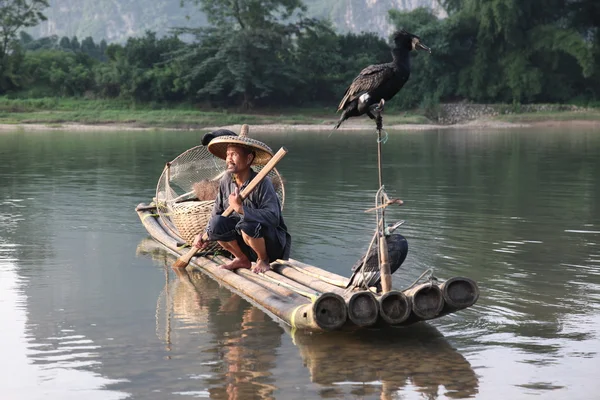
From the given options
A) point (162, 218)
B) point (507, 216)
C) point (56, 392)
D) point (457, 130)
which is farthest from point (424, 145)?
point (56, 392)

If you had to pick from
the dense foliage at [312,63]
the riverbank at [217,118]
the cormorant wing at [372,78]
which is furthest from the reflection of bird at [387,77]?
Answer: the dense foliage at [312,63]

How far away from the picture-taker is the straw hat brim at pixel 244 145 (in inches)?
251

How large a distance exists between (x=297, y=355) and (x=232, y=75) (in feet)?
102

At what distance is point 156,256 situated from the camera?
8461 mm

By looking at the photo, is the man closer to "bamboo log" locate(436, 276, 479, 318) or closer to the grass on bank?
"bamboo log" locate(436, 276, 479, 318)

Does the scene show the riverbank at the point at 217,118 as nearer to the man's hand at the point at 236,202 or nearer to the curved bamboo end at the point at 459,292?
the man's hand at the point at 236,202

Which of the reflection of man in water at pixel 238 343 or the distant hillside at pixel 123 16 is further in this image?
the distant hillside at pixel 123 16

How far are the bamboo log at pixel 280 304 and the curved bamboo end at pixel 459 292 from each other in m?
0.58

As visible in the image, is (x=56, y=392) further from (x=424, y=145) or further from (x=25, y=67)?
(x=25, y=67)

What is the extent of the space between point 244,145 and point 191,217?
1388mm

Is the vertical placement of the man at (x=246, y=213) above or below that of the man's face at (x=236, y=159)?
below

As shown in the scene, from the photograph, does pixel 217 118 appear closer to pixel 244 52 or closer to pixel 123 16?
pixel 244 52

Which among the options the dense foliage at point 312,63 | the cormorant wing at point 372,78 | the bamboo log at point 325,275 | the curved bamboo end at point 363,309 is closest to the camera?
the curved bamboo end at point 363,309

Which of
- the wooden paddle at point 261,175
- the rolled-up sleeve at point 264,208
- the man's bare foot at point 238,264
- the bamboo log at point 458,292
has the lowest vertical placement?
the man's bare foot at point 238,264
